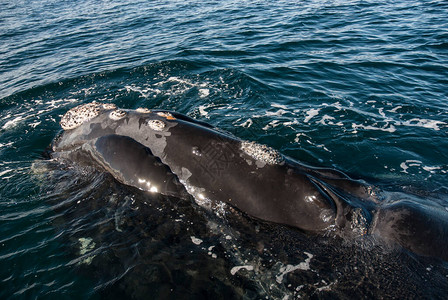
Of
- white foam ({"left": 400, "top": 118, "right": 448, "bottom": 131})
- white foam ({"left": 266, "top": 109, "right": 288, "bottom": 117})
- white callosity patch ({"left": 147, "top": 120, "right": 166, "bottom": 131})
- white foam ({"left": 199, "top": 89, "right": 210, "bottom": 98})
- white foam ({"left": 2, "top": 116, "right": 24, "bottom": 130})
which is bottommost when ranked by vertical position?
white foam ({"left": 400, "top": 118, "right": 448, "bottom": 131})

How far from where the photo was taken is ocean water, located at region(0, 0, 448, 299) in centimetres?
451

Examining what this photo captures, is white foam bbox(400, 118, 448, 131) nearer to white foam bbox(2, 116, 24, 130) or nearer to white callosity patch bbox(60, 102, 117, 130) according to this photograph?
white callosity patch bbox(60, 102, 117, 130)

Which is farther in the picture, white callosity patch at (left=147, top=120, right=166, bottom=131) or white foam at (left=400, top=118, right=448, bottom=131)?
white foam at (left=400, top=118, right=448, bottom=131)

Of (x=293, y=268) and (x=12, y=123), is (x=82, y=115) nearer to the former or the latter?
(x=293, y=268)

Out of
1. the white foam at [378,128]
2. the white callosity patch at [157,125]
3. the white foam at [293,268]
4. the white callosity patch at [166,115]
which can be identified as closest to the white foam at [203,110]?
the white foam at [378,128]

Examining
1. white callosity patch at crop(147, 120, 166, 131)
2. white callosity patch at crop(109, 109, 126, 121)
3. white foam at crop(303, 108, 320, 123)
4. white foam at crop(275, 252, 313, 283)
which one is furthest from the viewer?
white foam at crop(303, 108, 320, 123)

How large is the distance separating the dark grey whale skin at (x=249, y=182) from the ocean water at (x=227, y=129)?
10.0 inches

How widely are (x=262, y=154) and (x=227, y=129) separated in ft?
15.5

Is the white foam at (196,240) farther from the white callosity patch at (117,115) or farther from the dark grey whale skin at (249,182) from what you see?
the white callosity patch at (117,115)

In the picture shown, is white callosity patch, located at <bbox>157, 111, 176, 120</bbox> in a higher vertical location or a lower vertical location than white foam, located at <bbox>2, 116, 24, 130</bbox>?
higher

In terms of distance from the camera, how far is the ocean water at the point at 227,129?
451 centimetres

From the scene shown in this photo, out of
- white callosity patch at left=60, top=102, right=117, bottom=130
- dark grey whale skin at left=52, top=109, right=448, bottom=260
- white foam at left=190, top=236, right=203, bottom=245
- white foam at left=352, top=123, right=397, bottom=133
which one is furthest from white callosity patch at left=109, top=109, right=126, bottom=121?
white foam at left=352, top=123, right=397, bottom=133

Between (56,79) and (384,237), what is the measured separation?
566 inches

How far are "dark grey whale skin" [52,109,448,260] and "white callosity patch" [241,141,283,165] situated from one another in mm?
15
